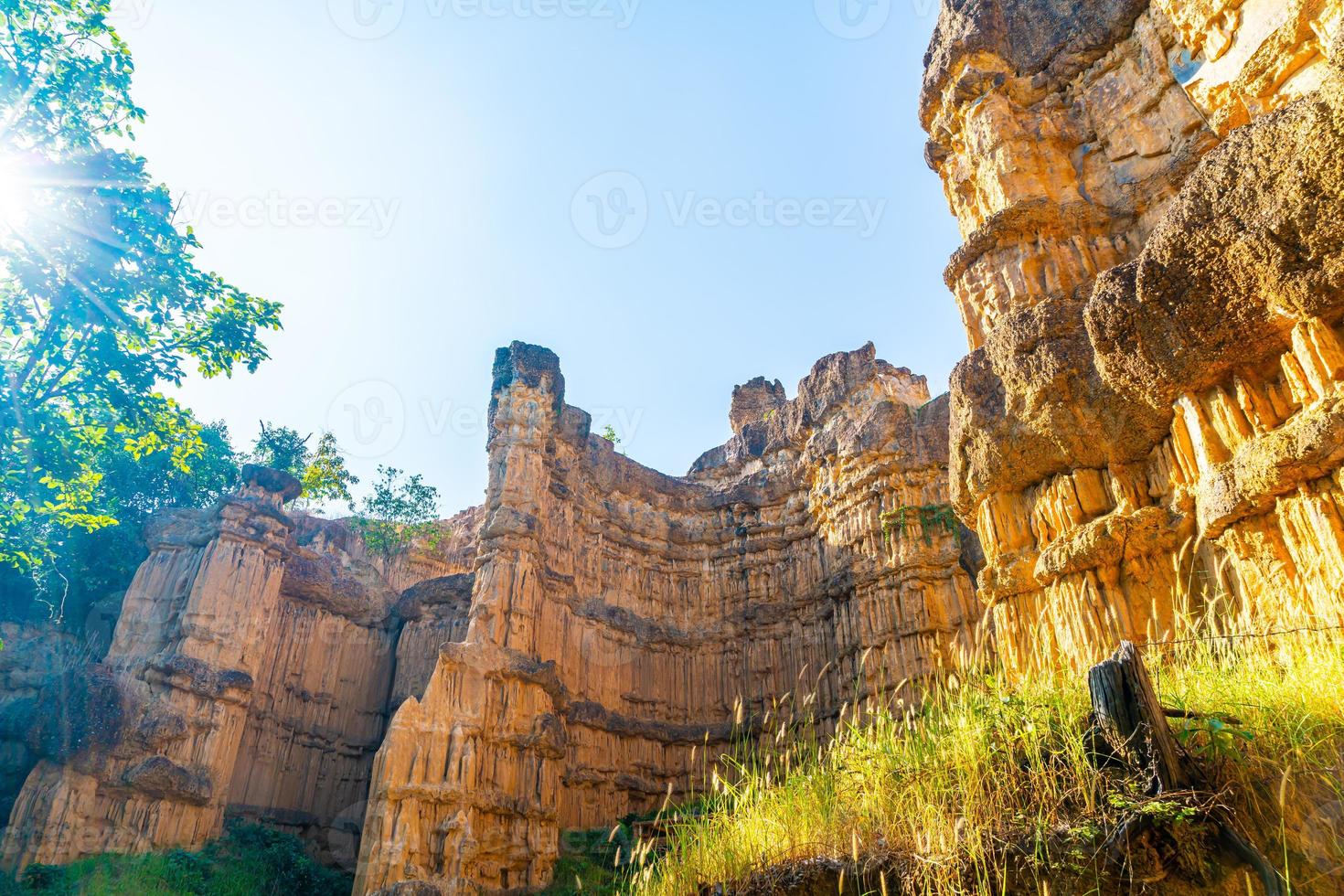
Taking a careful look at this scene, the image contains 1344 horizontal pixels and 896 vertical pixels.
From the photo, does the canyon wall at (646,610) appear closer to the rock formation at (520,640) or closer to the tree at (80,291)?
the rock formation at (520,640)

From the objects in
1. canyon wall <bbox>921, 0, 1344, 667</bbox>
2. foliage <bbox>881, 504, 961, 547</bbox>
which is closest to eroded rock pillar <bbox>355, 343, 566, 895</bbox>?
foliage <bbox>881, 504, 961, 547</bbox>

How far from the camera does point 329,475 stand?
37.3 m

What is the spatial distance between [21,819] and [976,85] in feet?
83.5

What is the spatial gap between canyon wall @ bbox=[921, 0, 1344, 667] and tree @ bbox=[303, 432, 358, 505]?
31.3 m

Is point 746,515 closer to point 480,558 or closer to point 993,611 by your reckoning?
point 480,558

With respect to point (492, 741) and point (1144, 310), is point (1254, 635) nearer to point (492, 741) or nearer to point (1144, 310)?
point (1144, 310)

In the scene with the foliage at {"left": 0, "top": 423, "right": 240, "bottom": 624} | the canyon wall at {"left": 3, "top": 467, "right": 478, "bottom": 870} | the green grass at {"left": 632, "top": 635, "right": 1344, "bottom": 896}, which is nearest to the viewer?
the green grass at {"left": 632, "top": 635, "right": 1344, "bottom": 896}

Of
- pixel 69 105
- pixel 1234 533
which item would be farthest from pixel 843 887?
pixel 69 105

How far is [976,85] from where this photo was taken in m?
12.8

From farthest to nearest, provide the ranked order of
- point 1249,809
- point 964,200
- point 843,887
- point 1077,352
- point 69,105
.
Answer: point 964,200, point 69,105, point 1077,352, point 843,887, point 1249,809

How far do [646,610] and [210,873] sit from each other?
1618cm

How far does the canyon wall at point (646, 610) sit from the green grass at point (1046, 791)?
47.5ft

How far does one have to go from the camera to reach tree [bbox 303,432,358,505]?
122ft

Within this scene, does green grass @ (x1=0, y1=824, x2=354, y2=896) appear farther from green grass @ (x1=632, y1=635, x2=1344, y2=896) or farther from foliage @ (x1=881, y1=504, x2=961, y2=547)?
foliage @ (x1=881, y1=504, x2=961, y2=547)
